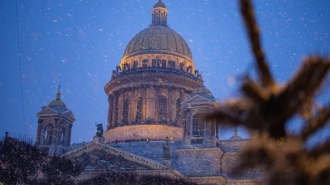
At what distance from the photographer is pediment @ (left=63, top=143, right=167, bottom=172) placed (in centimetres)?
4191

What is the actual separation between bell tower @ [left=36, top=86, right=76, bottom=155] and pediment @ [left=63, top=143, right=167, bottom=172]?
583 centimetres

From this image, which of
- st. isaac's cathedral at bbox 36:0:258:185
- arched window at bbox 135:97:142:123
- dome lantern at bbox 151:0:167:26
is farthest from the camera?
dome lantern at bbox 151:0:167:26

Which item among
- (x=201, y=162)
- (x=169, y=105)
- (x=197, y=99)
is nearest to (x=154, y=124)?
(x=169, y=105)

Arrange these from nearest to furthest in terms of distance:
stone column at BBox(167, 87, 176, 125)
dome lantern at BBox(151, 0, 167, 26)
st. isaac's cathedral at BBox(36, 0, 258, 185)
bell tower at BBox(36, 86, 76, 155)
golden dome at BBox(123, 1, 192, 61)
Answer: st. isaac's cathedral at BBox(36, 0, 258, 185)
bell tower at BBox(36, 86, 76, 155)
stone column at BBox(167, 87, 176, 125)
golden dome at BBox(123, 1, 192, 61)
dome lantern at BBox(151, 0, 167, 26)

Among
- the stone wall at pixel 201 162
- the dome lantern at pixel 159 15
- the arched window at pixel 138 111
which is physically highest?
the dome lantern at pixel 159 15

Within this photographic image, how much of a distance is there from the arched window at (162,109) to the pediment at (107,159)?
41.5 feet

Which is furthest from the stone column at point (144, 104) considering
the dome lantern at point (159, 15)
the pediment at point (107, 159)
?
the pediment at point (107, 159)

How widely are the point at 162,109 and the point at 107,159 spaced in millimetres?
14433

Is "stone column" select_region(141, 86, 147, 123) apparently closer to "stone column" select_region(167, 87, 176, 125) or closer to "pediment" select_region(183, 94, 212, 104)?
"stone column" select_region(167, 87, 176, 125)

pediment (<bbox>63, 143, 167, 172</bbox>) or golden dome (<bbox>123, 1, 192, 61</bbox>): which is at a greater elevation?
golden dome (<bbox>123, 1, 192, 61</bbox>)

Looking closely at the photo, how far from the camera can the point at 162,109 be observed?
56438 mm

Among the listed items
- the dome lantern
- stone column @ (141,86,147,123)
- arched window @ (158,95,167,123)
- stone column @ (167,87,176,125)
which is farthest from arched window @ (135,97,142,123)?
the dome lantern

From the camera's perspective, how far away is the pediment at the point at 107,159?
41906 mm

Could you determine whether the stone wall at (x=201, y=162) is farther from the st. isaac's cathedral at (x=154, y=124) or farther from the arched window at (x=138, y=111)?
the arched window at (x=138, y=111)
